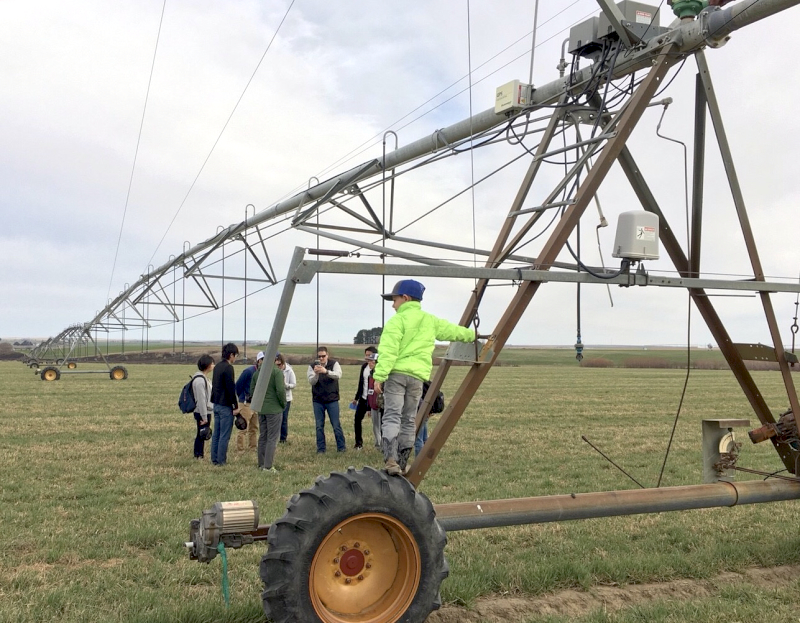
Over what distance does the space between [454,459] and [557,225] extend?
25.0 ft

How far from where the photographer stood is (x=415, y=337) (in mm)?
5762

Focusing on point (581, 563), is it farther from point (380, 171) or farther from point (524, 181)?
point (380, 171)

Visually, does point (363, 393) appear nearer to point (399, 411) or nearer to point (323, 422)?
point (323, 422)

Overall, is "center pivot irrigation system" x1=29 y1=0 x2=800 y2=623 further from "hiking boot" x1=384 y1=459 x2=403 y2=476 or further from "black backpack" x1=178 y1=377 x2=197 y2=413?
"black backpack" x1=178 y1=377 x2=197 y2=413

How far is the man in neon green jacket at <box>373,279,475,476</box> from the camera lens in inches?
224

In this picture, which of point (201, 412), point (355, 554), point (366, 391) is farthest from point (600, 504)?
point (201, 412)

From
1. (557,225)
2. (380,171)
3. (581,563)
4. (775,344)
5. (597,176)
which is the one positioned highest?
(380,171)

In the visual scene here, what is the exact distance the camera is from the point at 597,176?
5.71 m

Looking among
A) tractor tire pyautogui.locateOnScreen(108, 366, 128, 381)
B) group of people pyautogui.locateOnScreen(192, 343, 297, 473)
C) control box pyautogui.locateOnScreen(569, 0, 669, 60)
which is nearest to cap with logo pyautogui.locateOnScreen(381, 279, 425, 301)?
control box pyautogui.locateOnScreen(569, 0, 669, 60)

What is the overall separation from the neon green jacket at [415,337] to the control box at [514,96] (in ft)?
8.44

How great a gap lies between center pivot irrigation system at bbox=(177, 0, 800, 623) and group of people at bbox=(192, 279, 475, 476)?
0.36m

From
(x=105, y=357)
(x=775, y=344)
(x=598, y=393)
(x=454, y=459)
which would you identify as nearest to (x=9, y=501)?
(x=454, y=459)

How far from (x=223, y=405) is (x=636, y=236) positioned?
332 inches

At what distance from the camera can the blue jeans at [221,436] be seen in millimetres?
11992
